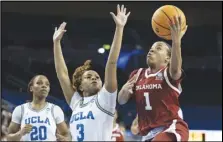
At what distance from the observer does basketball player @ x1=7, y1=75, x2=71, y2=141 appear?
225 inches

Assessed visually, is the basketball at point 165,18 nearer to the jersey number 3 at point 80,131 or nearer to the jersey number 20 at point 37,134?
the jersey number 3 at point 80,131

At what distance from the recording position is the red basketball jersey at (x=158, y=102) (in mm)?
4070

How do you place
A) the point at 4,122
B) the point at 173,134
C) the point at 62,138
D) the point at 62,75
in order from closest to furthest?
1. the point at 173,134
2. the point at 62,75
3. the point at 62,138
4. the point at 4,122

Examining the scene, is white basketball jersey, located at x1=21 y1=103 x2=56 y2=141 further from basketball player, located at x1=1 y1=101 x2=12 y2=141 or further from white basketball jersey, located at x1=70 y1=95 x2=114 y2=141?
basketball player, located at x1=1 y1=101 x2=12 y2=141

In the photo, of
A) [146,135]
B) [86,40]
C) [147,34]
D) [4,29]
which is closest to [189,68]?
Result: [147,34]

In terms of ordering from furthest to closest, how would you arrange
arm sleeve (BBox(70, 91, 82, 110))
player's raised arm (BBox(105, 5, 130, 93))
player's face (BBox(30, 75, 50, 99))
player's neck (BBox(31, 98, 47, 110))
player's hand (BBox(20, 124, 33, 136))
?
player's neck (BBox(31, 98, 47, 110)) → player's face (BBox(30, 75, 50, 99)) → player's hand (BBox(20, 124, 33, 136)) → arm sleeve (BBox(70, 91, 82, 110)) → player's raised arm (BBox(105, 5, 130, 93))

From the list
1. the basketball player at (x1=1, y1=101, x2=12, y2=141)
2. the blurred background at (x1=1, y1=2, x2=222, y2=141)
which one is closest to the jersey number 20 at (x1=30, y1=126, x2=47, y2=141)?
the basketball player at (x1=1, y1=101, x2=12, y2=141)

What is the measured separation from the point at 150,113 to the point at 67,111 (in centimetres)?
806

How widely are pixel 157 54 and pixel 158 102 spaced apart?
1.42 ft

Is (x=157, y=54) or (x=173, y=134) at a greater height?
(x=157, y=54)

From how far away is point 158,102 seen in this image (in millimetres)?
4090

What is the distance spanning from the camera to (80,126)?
161 inches

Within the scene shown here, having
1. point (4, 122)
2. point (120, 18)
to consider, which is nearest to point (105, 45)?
point (4, 122)

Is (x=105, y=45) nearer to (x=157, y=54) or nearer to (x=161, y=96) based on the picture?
(x=157, y=54)
